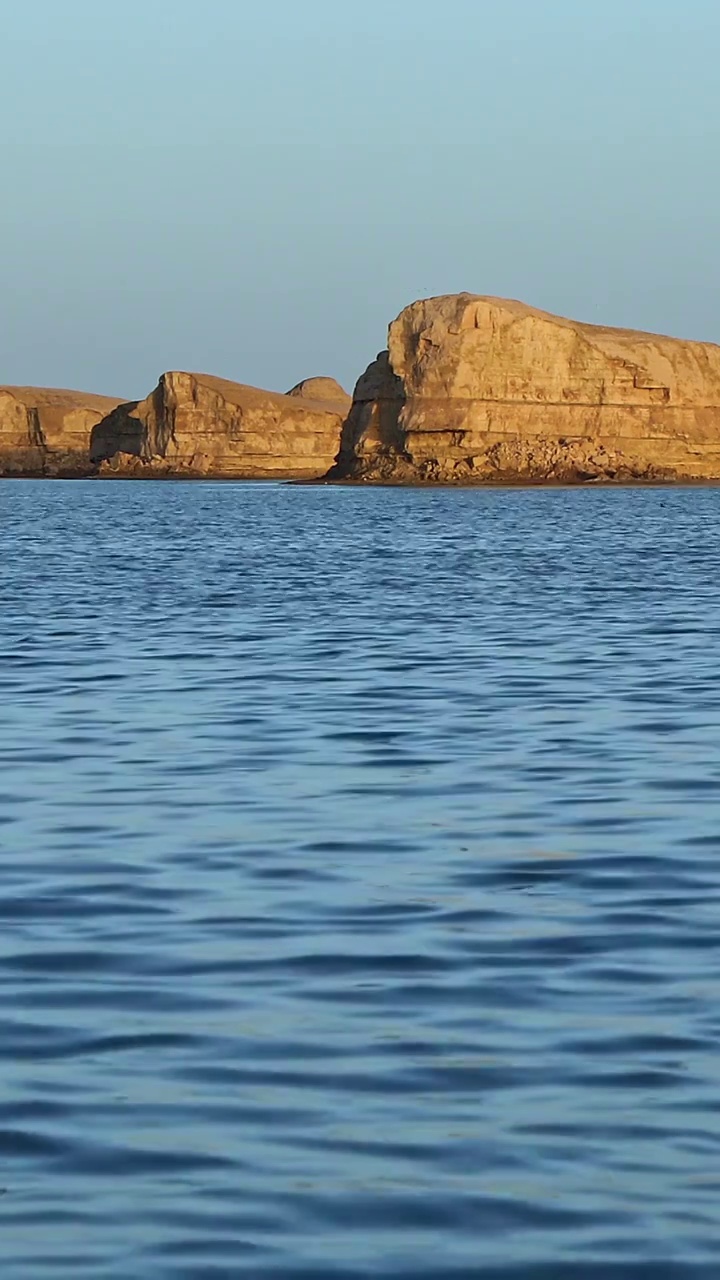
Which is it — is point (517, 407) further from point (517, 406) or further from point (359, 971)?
point (359, 971)

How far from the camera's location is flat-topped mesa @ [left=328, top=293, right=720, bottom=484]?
6742 inches

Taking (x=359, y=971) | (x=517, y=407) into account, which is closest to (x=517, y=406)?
(x=517, y=407)

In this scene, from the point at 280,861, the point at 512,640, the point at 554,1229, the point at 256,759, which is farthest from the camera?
the point at 512,640

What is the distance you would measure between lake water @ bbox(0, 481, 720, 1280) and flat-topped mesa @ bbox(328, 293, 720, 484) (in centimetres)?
14747

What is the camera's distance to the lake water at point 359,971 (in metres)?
6.23

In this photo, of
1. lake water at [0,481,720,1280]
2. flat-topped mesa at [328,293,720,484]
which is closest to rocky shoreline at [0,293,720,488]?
flat-topped mesa at [328,293,720,484]

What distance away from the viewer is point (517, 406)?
575 feet

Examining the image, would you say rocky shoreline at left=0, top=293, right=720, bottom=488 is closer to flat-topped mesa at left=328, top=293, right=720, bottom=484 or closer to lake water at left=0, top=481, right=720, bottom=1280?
flat-topped mesa at left=328, top=293, right=720, bottom=484

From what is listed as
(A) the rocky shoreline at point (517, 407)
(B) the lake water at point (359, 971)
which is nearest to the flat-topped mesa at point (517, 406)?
(A) the rocky shoreline at point (517, 407)

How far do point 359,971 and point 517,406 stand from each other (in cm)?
16771

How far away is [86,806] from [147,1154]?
7.53 meters

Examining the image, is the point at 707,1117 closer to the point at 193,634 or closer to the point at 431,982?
the point at 431,982

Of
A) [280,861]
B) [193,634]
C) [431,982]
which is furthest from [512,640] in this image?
[431,982]

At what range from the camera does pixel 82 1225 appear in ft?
20.2
